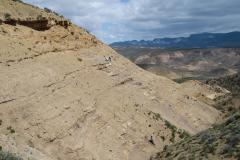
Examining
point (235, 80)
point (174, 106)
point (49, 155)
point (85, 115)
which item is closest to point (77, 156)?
point (49, 155)

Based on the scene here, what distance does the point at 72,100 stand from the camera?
32.6 m

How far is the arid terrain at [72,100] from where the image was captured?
92.9 ft

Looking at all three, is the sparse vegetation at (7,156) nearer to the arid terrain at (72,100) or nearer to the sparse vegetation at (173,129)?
the arid terrain at (72,100)

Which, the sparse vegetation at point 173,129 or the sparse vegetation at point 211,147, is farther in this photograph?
the sparse vegetation at point 173,129

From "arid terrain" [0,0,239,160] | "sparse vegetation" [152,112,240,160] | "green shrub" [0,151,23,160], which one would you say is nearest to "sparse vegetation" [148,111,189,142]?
"arid terrain" [0,0,239,160]

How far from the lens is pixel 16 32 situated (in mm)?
35031

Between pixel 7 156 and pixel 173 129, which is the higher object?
pixel 7 156

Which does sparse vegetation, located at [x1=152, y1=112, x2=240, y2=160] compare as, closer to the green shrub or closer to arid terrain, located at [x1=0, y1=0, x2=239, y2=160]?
arid terrain, located at [x1=0, y1=0, x2=239, y2=160]

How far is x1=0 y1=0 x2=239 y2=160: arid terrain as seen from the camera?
28.3 meters

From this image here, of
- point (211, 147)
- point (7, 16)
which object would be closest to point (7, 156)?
point (211, 147)

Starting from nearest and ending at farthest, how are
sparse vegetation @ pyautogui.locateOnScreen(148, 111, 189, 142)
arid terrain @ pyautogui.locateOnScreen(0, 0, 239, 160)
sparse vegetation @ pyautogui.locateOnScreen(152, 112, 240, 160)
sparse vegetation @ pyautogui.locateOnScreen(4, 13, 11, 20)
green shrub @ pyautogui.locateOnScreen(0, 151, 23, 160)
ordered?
green shrub @ pyautogui.locateOnScreen(0, 151, 23, 160) → sparse vegetation @ pyautogui.locateOnScreen(152, 112, 240, 160) → arid terrain @ pyautogui.locateOnScreen(0, 0, 239, 160) → sparse vegetation @ pyautogui.locateOnScreen(4, 13, 11, 20) → sparse vegetation @ pyautogui.locateOnScreen(148, 111, 189, 142)

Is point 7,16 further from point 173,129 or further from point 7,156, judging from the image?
point 7,156

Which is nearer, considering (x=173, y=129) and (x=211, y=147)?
(x=211, y=147)

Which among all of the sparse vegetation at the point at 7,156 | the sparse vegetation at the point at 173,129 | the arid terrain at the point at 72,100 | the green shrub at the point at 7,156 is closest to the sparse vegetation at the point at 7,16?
the arid terrain at the point at 72,100
